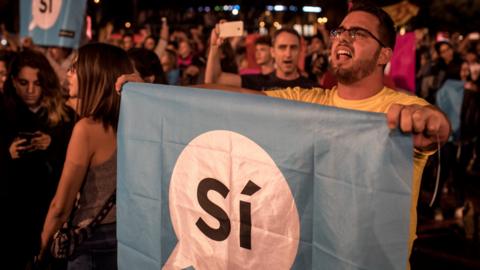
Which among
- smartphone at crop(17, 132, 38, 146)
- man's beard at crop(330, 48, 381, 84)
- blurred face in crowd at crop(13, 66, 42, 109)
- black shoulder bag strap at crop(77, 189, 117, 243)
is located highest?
man's beard at crop(330, 48, 381, 84)

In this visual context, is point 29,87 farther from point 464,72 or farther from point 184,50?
A: point 464,72

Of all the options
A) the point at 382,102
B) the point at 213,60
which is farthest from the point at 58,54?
the point at 382,102

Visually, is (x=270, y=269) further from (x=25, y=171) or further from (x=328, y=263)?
(x=25, y=171)

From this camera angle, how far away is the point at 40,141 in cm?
404

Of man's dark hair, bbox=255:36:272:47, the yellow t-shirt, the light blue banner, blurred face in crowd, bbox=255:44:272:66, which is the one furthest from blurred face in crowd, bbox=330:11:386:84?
the light blue banner

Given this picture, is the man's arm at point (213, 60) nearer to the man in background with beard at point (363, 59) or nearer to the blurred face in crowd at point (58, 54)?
the man in background with beard at point (363, 59)

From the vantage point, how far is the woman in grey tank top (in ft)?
10.1

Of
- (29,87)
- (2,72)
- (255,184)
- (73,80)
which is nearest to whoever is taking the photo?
(255,184)

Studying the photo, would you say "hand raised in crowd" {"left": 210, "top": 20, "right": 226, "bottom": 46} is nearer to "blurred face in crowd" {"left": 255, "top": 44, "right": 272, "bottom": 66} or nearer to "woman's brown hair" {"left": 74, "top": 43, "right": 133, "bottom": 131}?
"woman's brown hair" {"left": 74, "top": 43, "right": 133, "bottom": 131}

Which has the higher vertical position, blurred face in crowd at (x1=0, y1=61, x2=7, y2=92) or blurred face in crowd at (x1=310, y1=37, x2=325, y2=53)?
blurred face in crowd at (x1=310, y1=37, x2=325, y2=53)

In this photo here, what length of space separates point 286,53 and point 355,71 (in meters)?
2.81

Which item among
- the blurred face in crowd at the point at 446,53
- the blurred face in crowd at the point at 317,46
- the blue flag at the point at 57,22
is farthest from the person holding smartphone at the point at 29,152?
the blurred face in crowd at the point at 446,53

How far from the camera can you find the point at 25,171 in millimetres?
3973

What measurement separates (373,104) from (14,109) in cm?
254
